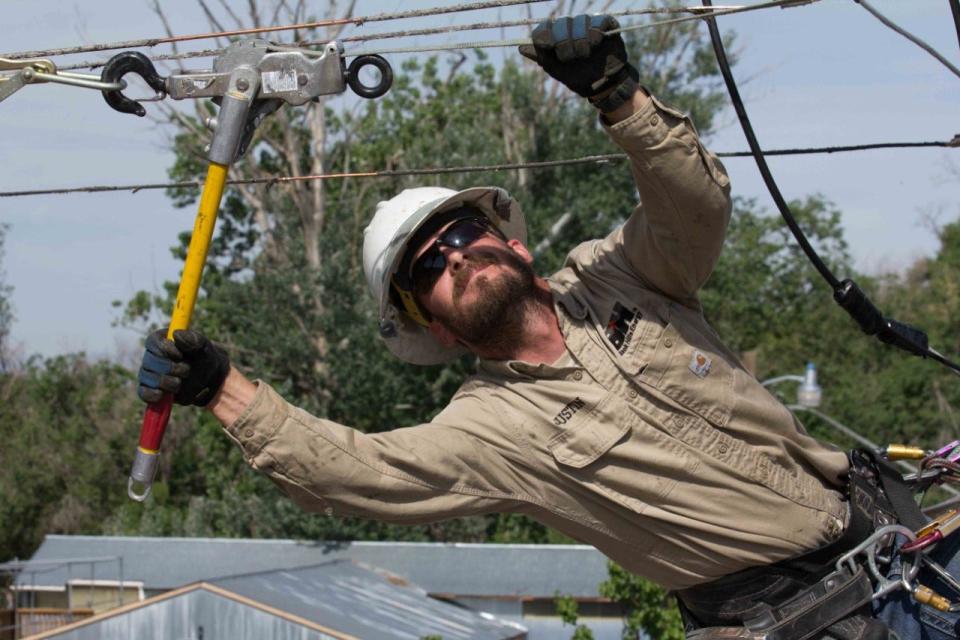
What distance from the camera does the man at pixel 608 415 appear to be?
3.52 metres

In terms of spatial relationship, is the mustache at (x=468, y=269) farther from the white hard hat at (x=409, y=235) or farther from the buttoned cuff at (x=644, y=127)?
the buttoned cuff at (x=644, y=127)

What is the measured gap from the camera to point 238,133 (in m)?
3.62

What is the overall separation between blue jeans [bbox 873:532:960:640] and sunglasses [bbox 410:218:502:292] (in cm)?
161

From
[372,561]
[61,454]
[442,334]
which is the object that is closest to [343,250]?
[372,561]

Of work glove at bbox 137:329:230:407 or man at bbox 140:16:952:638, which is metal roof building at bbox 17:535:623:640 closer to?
man at bbox 140:16:952:638

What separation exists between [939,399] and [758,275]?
260 inches

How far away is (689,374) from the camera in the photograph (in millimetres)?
3938

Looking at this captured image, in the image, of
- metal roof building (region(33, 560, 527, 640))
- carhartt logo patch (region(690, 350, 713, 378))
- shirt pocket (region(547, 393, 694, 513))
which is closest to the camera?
shirt pocket (region(547, 393, 694, 513))

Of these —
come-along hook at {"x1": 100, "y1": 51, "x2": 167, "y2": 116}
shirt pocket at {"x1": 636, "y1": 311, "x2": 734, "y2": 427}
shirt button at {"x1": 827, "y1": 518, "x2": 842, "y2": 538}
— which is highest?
come-along hook at {"x1": 100, "y1": 51, "x2": 167, "y2": 116}

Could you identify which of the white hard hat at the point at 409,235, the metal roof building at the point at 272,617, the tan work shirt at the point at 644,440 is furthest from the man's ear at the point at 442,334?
the metal roof building at the point at 272,617

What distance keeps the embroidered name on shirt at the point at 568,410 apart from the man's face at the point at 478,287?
0.96 feet

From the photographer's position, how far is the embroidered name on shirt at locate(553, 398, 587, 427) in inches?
152

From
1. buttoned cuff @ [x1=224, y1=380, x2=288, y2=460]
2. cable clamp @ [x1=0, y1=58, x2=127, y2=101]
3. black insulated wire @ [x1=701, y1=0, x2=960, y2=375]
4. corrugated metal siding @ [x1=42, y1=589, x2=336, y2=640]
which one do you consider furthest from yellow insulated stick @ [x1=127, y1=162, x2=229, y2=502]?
corrugated metal siding @ [x1=42, y1=589, x2=336, y2=640]

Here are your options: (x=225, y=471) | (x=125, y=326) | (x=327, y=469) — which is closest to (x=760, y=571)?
(x=327, y=469)
